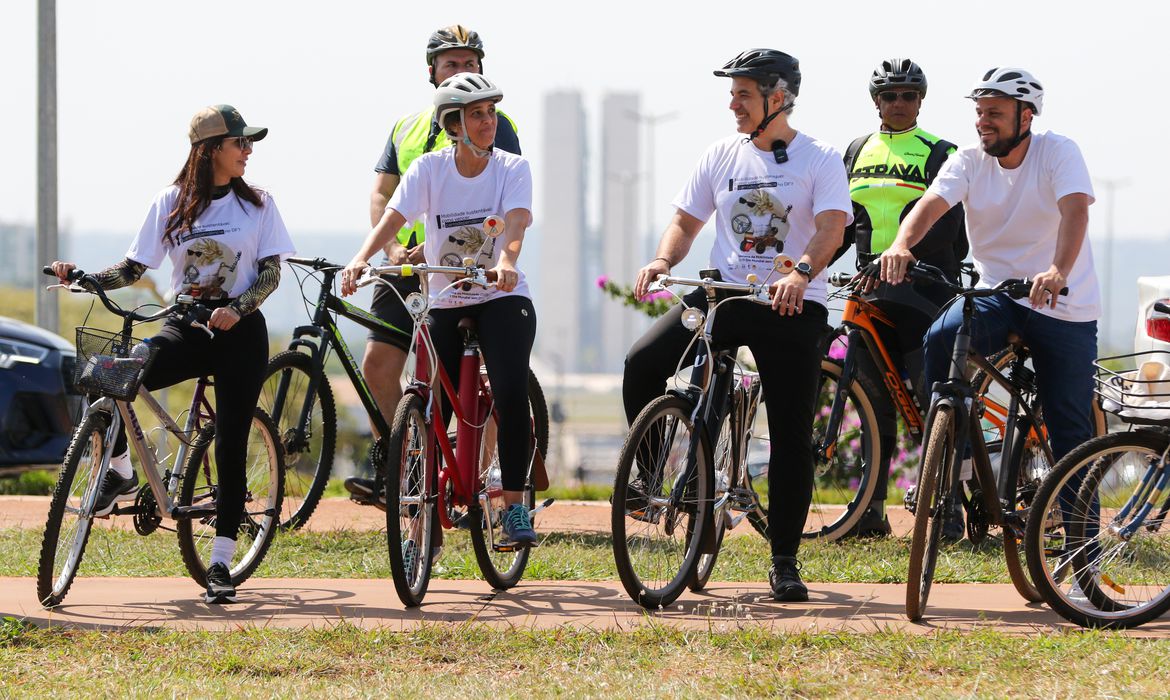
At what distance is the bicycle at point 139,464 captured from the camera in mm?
6324

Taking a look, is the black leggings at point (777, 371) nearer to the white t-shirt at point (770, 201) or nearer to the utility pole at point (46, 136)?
the white t-shirt at point (770, 201)

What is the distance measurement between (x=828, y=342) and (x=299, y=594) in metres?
2.42

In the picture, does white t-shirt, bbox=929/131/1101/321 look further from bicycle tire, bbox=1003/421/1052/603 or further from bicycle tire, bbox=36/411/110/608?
bicycle tire, bbox=36/411/110/608

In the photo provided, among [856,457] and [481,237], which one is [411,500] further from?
[856,457]

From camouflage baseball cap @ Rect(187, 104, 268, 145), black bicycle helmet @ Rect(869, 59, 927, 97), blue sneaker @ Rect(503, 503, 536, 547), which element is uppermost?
black bicycle helmet @ Rect(869, 59, 927, 97)

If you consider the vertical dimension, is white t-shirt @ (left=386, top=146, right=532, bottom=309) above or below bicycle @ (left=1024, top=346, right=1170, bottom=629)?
above

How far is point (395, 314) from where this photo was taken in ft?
27.1

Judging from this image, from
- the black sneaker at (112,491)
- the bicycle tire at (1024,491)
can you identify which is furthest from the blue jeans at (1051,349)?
the black sneaker at (112,491)

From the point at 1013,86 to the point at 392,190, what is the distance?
3294mm

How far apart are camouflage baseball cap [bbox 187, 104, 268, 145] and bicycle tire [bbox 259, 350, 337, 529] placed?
1.58 m

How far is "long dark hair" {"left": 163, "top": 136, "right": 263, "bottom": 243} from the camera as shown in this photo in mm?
6742

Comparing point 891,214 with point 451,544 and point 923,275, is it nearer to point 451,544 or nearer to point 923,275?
point 923,275

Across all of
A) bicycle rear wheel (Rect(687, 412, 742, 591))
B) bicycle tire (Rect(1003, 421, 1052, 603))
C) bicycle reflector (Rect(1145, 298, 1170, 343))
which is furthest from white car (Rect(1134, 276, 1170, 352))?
bicycle rear wheel (Rect(687, 412, 742, 591))

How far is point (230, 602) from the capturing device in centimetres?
657
